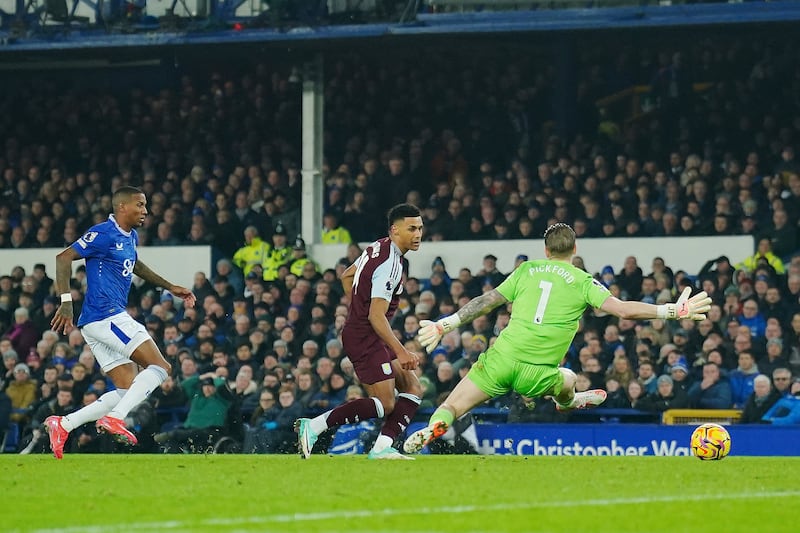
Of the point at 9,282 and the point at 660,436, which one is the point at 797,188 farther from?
the point at 9,282

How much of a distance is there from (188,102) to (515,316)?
16447 mm

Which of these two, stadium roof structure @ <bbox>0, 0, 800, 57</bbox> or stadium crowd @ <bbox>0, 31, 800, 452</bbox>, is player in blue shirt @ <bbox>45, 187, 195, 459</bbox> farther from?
stadium roof structure @ <bbox>0, 0, 800, 57</bbox>

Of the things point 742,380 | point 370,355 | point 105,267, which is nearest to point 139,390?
point 105,267

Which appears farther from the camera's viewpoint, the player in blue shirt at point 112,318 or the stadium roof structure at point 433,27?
the stadium roof structure at point 433,27

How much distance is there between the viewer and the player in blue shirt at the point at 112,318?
11383mm

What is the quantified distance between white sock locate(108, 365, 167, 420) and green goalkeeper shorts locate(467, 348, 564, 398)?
2.48 meters

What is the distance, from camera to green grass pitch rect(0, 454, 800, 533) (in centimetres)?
705

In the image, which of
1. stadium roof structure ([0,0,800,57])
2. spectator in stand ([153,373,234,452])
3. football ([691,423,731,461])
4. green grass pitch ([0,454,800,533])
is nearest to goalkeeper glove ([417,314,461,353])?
green grass pitch ([0,454,800,533])

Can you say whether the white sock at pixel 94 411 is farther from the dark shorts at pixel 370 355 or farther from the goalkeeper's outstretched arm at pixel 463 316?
the goalkeeper's outstretched arm at pixel 463 316

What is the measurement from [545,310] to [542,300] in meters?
0.07

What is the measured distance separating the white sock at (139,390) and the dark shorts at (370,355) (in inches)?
57.8

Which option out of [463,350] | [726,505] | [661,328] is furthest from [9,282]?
[726,505]

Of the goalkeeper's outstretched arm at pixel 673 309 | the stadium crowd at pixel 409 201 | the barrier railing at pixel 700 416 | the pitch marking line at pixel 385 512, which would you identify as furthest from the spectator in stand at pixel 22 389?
the pitch marking line at pixel 385 512

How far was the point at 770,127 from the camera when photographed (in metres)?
20.6
